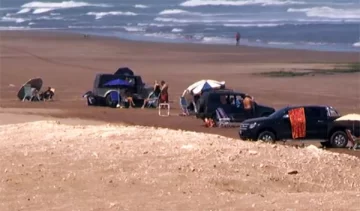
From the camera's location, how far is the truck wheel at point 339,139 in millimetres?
24958

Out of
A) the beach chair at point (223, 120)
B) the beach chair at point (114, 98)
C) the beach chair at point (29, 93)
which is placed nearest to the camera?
the beach chair at point (223, 120)

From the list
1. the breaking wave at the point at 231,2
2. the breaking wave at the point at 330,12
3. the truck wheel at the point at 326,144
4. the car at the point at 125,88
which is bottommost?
the truck wheel at the point at 326,144

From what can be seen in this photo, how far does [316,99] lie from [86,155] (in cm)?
2445

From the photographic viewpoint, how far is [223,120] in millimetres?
31047

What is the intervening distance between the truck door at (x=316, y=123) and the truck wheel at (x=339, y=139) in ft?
1.61

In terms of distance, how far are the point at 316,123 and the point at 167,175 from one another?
12.7 metres

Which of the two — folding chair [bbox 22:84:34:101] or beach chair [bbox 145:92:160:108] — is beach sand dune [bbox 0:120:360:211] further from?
folding chair [bbox 22:84:34:101]

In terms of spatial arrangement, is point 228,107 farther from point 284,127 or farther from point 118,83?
point 118,83

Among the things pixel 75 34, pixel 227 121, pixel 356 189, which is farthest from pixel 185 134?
pixel 75 34

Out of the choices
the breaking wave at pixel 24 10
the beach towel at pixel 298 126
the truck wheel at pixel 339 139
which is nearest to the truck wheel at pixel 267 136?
the beach towel at pixel 298 126

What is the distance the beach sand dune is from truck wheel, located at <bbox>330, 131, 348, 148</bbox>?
8.74 meters

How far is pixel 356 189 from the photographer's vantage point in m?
14.1

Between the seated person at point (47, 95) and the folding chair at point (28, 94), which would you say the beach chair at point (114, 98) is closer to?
the seated person at point (47, 95)

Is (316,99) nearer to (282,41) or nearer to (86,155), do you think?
(86,155)
